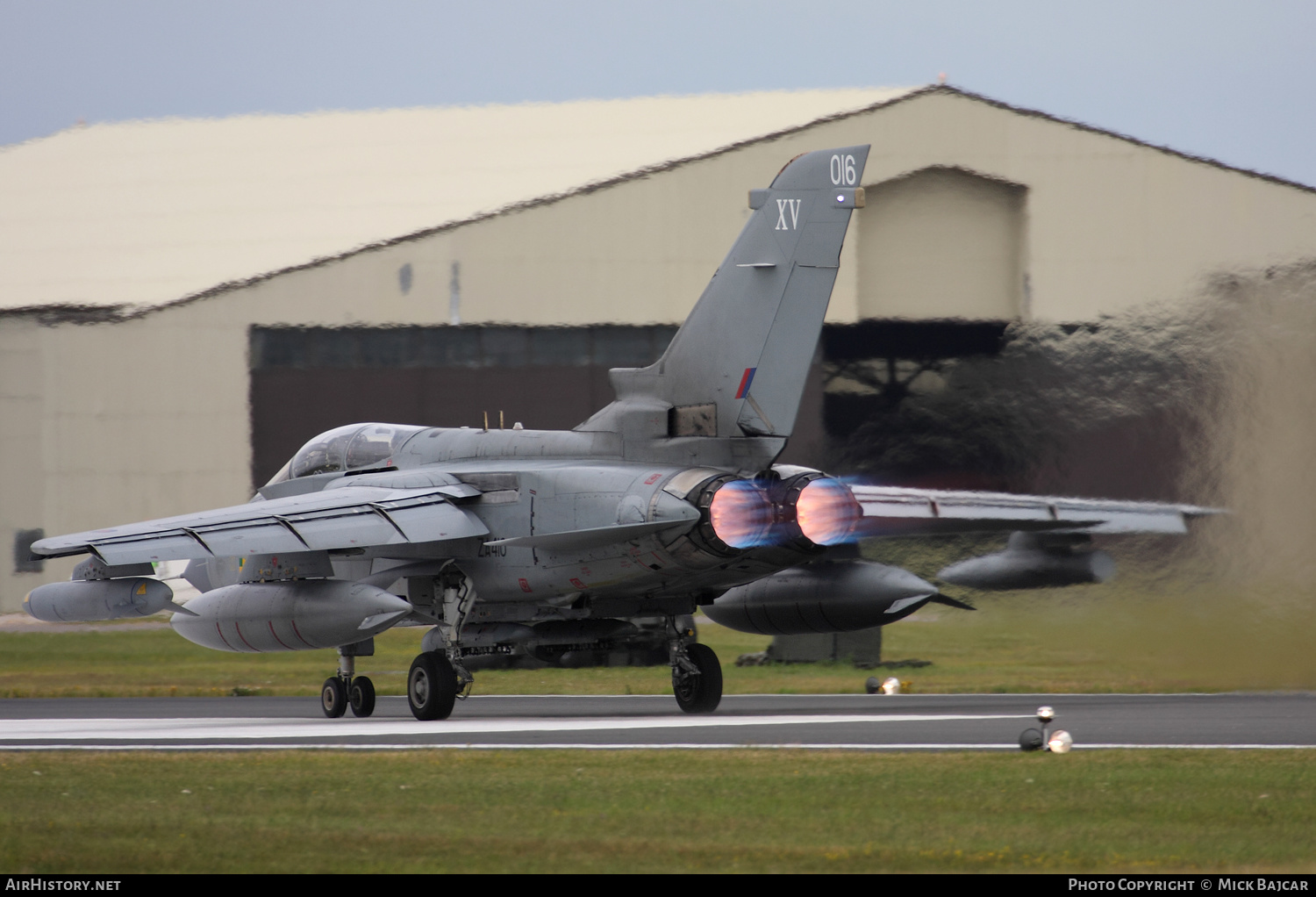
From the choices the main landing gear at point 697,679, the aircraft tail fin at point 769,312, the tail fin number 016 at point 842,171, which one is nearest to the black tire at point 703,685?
the main landing gear at point 697,679

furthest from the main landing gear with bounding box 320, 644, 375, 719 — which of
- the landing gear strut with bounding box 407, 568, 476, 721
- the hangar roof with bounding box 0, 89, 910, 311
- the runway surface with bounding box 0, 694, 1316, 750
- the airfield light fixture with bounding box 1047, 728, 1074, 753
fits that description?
the hangar roof with bounding box 0, 89, 910, 311

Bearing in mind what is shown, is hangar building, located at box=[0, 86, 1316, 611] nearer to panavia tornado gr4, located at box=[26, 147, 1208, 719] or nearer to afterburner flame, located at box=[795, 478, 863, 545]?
panavia tornado gr4, located at box=[26, 147, 1208, 719]

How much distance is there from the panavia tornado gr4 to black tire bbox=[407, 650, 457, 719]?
0.02 metres

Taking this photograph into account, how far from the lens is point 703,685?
18.4 m

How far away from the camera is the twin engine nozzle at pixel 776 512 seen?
1609 cm

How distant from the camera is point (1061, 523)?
1925 cm

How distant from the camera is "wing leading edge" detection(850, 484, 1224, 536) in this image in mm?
18625

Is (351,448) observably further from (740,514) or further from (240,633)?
(740,514)

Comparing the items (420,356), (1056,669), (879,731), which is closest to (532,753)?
(879,731)

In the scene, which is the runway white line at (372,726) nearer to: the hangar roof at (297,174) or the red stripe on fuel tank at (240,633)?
the red stripe on fuel tank at (240,633)

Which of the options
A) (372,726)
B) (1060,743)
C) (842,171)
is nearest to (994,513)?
(842,171)

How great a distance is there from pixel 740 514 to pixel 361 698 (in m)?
5.91

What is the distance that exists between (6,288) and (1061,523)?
22980mm

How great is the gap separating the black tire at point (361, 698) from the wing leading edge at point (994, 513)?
20.8 ft
